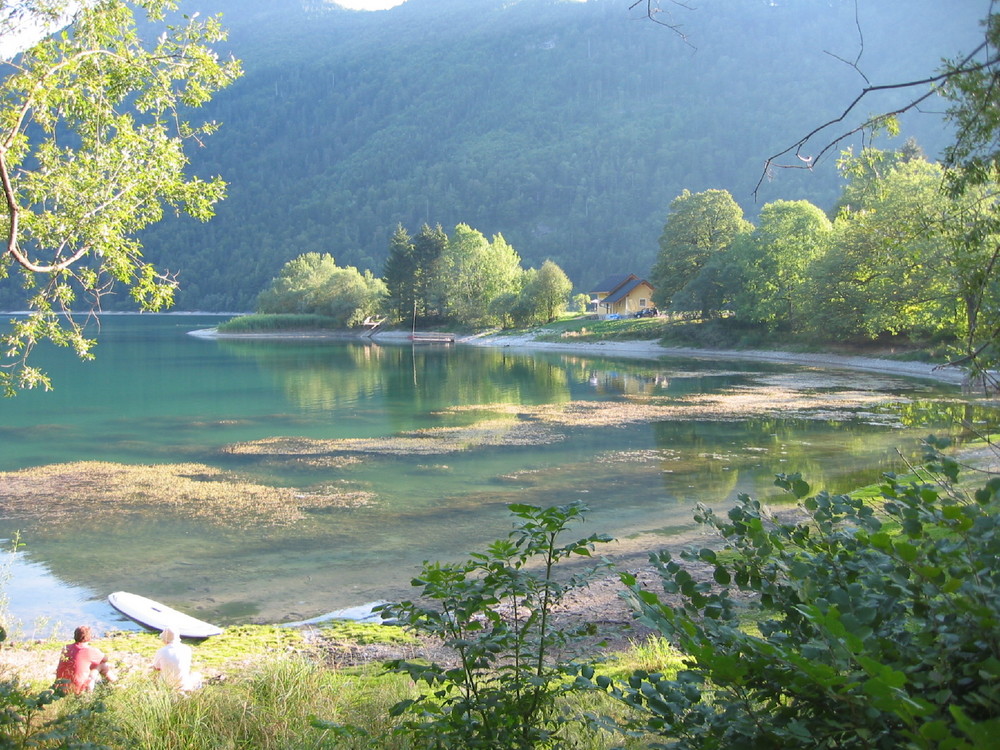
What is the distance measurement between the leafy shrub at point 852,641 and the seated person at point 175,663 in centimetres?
657

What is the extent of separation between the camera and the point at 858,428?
29.1 metres

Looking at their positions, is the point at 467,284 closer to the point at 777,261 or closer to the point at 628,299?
the point at 628,299

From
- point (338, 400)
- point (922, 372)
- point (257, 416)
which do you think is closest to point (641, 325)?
point (922, 372)

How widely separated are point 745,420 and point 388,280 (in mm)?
78320

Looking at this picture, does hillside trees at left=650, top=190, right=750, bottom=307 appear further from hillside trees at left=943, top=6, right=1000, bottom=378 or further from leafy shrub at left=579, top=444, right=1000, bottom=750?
leafy shrub at left=579, top=444, right=1000, bottom=750

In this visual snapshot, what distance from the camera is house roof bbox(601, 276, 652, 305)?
10431cm

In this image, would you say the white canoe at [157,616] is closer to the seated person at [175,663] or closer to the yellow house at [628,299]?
the seated person at [175,663]

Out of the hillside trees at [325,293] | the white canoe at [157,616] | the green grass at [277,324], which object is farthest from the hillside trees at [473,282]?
the white canoe at [157,616]

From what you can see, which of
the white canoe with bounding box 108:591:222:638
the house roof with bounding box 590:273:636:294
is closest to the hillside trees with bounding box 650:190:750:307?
the house roof with bounding box 590:273:636:294

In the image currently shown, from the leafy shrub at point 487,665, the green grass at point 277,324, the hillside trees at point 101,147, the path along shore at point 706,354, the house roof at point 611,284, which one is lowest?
the path along shore at point 706,354

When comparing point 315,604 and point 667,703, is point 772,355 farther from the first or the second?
point 667,703

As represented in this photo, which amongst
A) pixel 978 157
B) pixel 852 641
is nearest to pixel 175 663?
pixel 852 641

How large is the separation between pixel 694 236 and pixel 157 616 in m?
71.9

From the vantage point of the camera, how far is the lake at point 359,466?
14.3 meters
